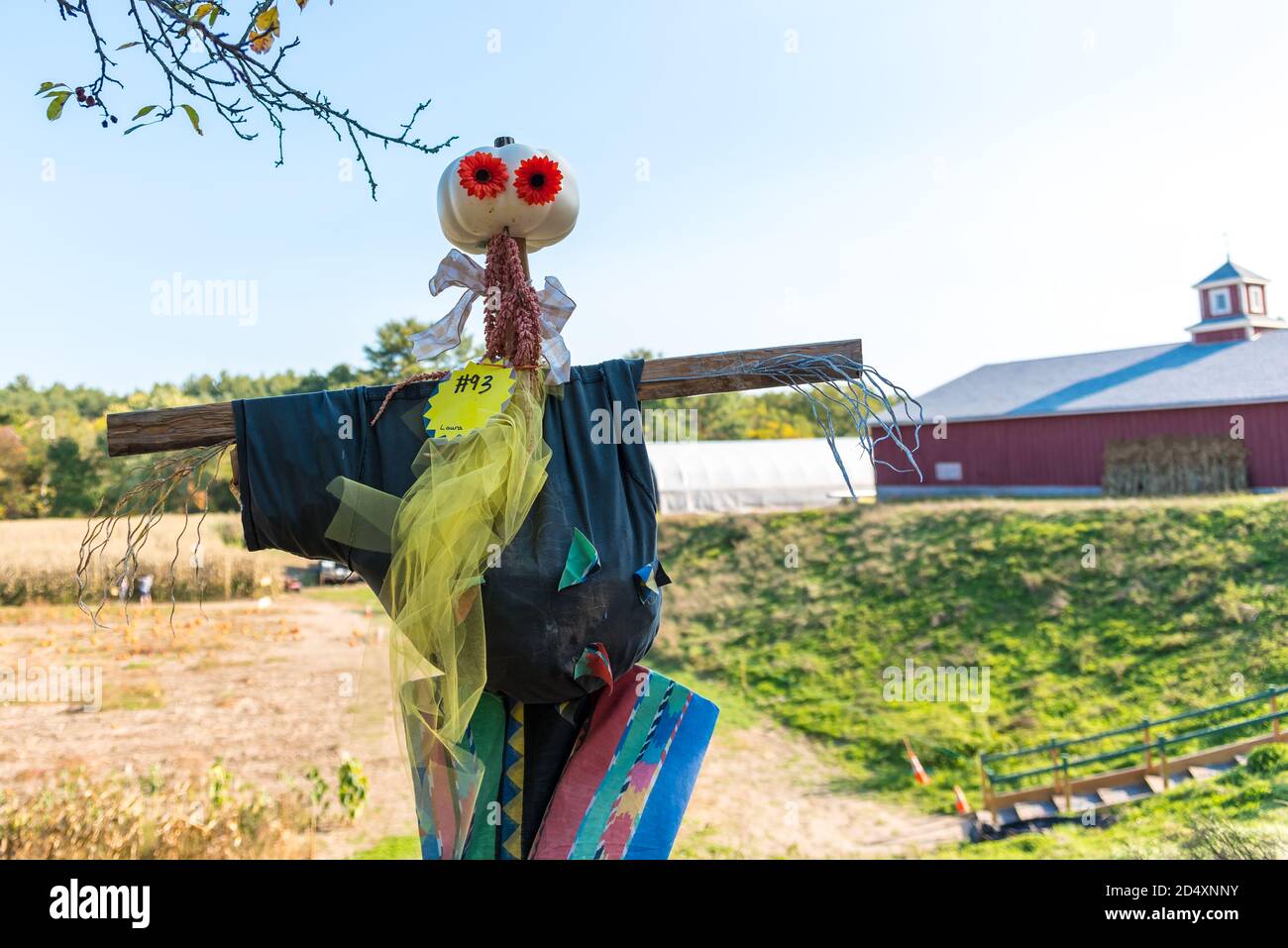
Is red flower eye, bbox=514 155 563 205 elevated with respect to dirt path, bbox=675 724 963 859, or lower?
Result: elevated

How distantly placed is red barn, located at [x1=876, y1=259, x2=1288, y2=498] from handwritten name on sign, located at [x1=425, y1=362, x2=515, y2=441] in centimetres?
1277

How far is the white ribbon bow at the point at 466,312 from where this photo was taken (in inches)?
77.0

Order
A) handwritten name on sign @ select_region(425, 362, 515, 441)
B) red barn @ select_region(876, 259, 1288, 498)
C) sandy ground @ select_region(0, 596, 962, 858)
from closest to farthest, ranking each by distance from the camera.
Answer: handwritten name on sign @ select_region(425, 362, 515, 441), sandy ground @ select_region(0, 596, 962, 858), red barn @ select_region(876, 259, 1288, 498)

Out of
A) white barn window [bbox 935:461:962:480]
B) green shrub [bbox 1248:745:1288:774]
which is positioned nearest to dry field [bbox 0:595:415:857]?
green shrub [bbox 1248:745:1288:774]

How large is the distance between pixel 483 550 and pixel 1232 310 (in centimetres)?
1854

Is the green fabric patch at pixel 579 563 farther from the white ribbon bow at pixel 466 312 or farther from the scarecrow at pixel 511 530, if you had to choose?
the white ribbon bow at pixel 466 312

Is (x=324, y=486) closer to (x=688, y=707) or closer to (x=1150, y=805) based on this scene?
(x=688, y=707)

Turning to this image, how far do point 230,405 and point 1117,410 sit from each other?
53.9ft

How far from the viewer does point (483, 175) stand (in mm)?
1900

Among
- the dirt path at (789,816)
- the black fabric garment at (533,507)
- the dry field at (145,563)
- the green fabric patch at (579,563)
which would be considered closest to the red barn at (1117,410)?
the dirt path at (789,816)

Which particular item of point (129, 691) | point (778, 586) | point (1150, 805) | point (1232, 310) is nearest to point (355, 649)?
point (129, 691)

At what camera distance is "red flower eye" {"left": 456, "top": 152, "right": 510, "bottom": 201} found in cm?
189

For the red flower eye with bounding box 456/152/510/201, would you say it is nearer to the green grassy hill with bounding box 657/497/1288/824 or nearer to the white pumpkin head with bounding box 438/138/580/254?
the white pumpkin head with bounding box 438/138/580/254

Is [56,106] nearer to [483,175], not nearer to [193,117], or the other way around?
[193,117]
